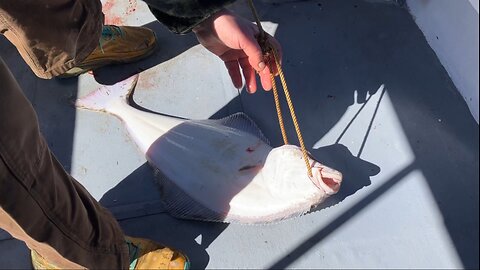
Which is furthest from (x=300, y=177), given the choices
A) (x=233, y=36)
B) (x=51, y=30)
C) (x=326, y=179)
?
(x=51, y=30)

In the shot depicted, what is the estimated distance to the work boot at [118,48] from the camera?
1.94 m

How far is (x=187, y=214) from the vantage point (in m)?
1.54

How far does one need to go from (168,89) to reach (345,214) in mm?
842

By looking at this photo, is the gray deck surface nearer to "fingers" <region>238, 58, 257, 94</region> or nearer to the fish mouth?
the fish mouth

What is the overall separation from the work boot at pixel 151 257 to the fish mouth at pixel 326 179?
1.50 ft

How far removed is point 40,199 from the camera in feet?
3.43

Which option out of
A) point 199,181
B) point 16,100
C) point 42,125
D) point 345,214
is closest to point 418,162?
point 345,214

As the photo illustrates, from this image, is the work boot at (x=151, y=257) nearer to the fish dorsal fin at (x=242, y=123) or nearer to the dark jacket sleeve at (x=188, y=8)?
the fish dorsal fin at (x=242, y=123)

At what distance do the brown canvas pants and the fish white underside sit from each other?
0.30 meters

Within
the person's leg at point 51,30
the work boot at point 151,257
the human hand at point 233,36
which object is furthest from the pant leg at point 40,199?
the human hand at point 233,36

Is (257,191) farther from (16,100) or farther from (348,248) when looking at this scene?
(16,100)

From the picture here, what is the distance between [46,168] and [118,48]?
0.99m

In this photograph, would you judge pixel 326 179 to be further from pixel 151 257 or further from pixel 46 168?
pixel 46 168

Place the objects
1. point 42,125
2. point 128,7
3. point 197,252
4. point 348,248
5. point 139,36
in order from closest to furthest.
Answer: point 348,248, point 197,252, point 42,125, point 139,36, point 128,7
